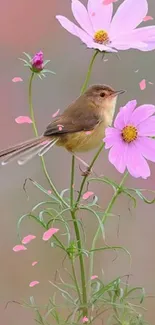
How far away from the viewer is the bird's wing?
0.97 metres

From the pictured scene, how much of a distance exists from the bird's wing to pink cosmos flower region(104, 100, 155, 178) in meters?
0.05

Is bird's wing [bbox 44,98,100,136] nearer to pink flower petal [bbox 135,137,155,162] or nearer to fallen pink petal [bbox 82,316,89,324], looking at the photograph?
pink flower petal [bbox 135,137,155,162]

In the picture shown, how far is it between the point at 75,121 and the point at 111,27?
101 millimetres

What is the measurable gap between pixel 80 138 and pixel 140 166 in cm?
7

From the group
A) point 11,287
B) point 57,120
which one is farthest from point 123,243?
point 57,120

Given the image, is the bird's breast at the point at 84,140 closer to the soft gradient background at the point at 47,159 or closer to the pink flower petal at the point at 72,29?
the pink flower petal at the point at 72,29

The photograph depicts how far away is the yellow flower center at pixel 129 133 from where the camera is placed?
93cm

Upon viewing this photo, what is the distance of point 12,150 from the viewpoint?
89 cm

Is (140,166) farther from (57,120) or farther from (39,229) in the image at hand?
(39,229)

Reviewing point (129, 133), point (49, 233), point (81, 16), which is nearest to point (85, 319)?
point (49, 233)

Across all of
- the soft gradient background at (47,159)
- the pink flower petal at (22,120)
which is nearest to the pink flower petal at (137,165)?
the pink flower petal at (22,120)

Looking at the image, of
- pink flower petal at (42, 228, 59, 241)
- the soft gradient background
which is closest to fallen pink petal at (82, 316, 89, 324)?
pink flower petal at (42, 228, 59, 241)

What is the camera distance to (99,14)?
3.17 ft

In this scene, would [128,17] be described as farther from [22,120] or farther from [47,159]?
[47,159]
